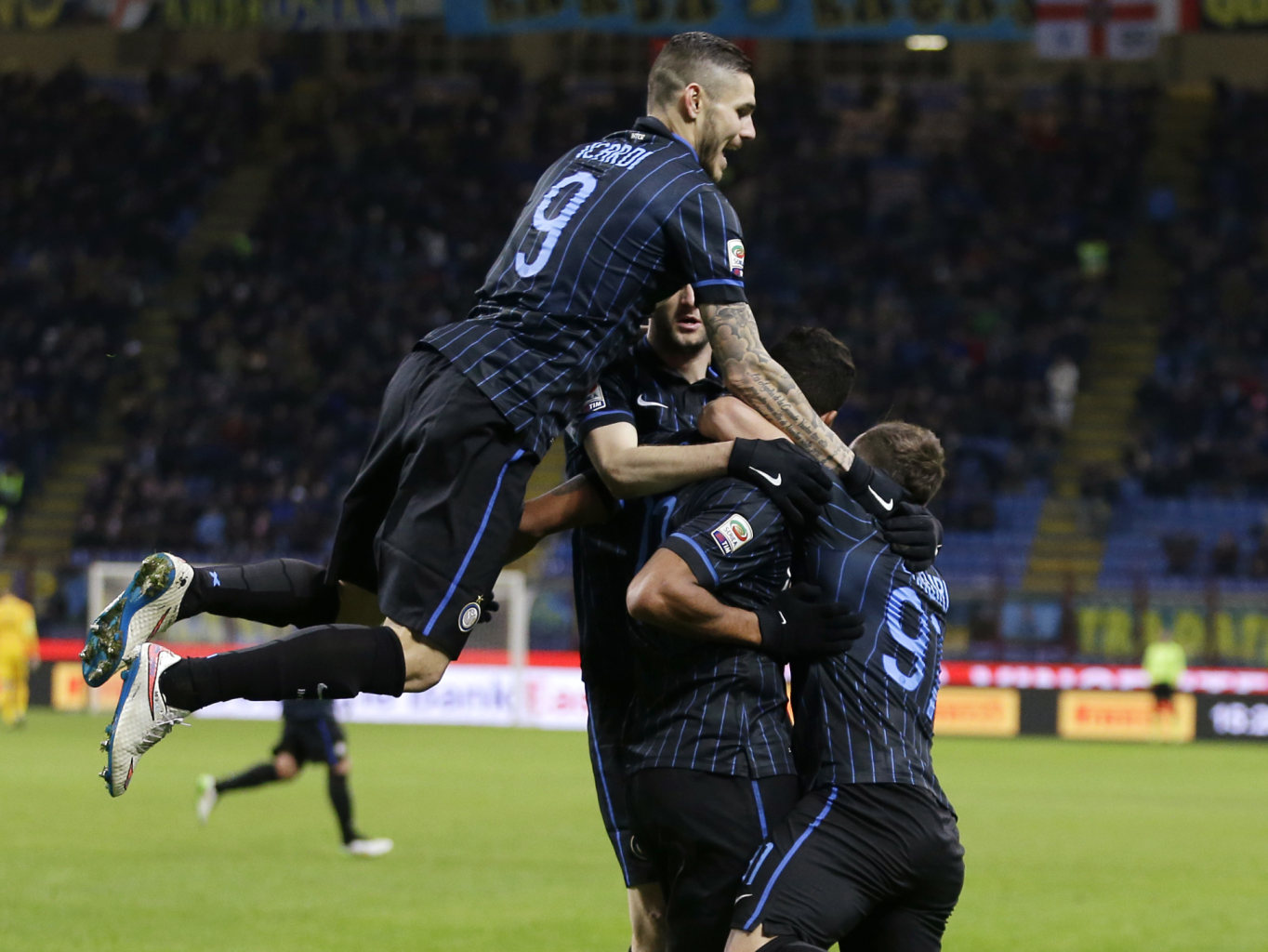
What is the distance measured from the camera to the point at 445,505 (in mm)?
5242

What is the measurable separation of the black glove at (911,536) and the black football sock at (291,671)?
1.43 m

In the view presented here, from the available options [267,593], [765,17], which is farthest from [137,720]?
[765,17]

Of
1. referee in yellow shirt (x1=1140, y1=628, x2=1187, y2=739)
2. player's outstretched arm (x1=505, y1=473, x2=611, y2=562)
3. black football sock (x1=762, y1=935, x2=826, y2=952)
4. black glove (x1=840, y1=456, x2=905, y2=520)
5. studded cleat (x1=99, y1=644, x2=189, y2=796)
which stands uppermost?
black glove (x1=840, y1=456, x2=905, y2=520)

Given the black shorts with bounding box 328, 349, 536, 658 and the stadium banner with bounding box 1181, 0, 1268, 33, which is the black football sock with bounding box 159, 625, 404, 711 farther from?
the stadium banner with bounding box 1181, 0, 1268, 33

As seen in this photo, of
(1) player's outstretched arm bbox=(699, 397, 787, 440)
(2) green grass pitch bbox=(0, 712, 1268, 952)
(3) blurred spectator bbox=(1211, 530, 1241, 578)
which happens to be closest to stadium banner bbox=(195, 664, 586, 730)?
(2) green grass pitch bbox=(0, 712, 1268, 952)

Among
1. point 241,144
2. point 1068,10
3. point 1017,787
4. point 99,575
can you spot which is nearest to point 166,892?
point 1017,787

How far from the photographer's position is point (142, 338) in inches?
1287

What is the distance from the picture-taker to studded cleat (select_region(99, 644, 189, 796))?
16.6 feet

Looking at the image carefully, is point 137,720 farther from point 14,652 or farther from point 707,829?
point 14,652

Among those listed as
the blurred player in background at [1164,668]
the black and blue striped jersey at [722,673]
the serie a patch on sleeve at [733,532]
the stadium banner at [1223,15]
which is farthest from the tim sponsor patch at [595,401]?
the stadium banner at [1223,15]

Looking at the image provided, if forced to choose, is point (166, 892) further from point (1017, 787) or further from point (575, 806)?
point (1017, 787)

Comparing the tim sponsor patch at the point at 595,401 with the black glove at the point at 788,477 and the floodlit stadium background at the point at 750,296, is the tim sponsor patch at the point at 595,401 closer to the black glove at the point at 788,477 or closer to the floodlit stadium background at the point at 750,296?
the black glove at the point at 788,477

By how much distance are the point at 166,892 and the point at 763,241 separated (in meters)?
22.9

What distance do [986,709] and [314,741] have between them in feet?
47.2
